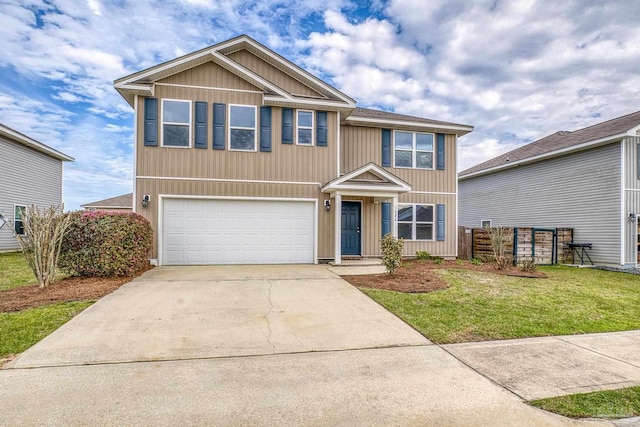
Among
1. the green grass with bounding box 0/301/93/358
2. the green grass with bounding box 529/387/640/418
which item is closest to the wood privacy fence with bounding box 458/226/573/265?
the green grass with bounding box 529/387/640/418

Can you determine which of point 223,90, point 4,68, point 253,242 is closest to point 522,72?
point 223,90

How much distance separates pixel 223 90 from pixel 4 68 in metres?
11.1

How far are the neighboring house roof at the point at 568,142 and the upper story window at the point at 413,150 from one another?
18.7 ft

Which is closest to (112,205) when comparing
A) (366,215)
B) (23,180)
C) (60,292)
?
(23,180)

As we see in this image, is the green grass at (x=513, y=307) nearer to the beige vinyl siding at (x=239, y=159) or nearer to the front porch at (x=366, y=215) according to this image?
the front porch at (x=366, y=215)

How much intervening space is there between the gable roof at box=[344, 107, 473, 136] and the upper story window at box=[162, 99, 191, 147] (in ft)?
18.4

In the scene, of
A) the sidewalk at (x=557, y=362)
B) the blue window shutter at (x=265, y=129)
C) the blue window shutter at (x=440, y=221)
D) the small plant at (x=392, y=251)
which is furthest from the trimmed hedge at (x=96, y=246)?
the blue window shutter at (x=440, y=221)

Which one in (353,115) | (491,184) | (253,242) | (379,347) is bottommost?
(379,347)

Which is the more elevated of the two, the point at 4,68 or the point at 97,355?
the point at 4,68

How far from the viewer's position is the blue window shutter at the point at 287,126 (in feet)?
37.4

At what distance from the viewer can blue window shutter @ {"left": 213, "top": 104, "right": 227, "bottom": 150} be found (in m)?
10.9

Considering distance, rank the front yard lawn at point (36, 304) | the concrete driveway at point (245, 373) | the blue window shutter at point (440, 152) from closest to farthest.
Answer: the concrete driveway at point (245, 373) < the front yard lawn at point (36, 304) < the blue window shutter at point (440, 152)

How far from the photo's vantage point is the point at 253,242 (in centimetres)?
1110

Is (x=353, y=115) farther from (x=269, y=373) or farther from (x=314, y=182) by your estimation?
(x=269, y=373)
